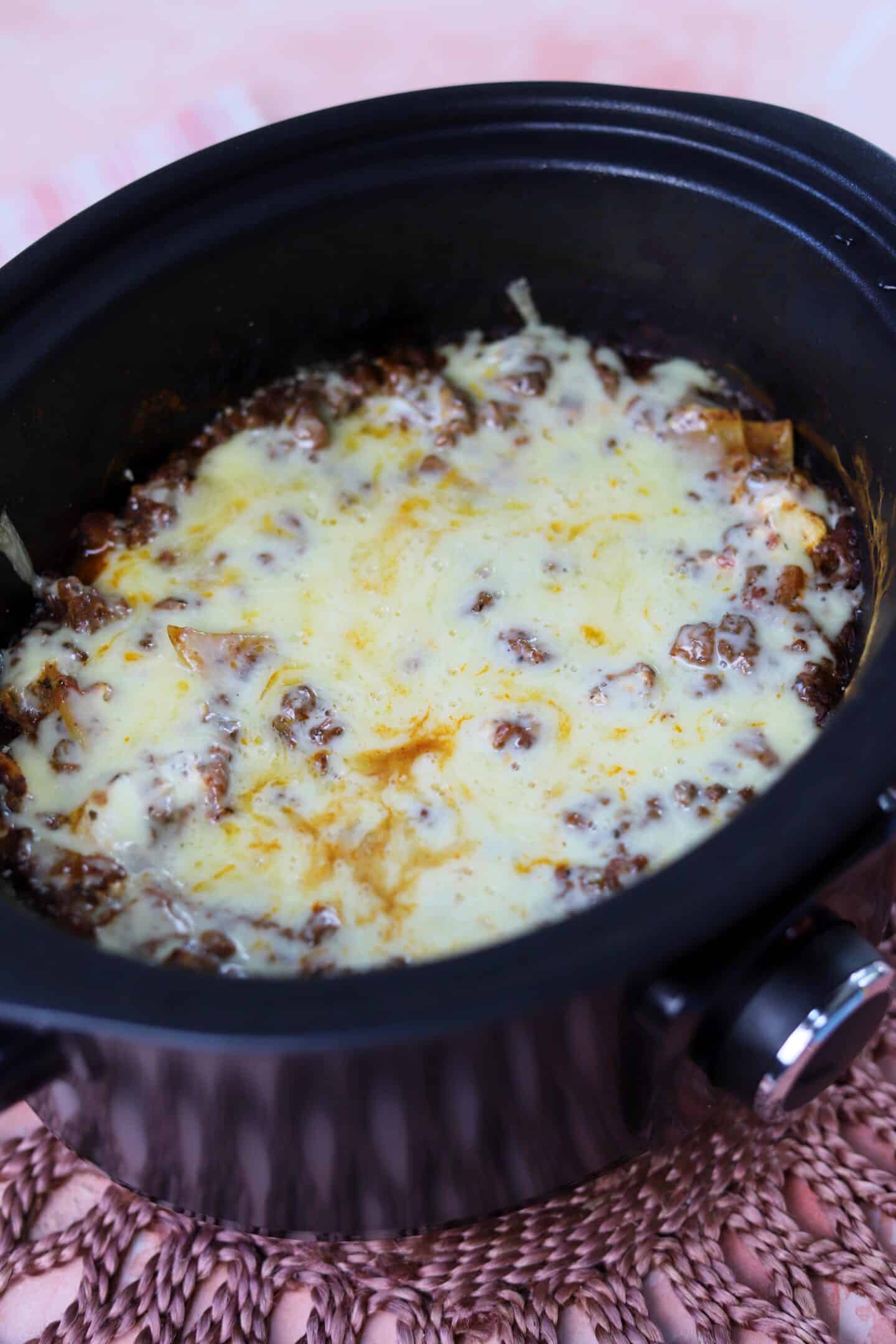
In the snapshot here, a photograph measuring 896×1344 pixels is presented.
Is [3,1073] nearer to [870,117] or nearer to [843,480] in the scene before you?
[843,480]

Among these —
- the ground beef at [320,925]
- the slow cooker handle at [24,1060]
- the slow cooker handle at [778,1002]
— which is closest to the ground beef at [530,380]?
the ground beef at [320,925]

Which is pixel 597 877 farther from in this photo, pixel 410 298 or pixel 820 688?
pixel 410 298

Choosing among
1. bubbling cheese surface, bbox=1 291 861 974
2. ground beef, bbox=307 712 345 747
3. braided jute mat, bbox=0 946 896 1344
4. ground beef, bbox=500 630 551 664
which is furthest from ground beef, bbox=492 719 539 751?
braided jute mat, bbox=0 946 896 1344

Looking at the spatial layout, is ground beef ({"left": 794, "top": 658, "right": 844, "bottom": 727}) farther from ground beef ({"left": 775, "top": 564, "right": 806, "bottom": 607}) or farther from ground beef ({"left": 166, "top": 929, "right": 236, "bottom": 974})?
ground beef ({"left": 166, "top": 929, "right": 236, "bottom": 974})

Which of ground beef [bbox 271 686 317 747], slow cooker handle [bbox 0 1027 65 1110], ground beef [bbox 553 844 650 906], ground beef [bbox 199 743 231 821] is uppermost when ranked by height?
ground beef [bbox 553 844 650 906]

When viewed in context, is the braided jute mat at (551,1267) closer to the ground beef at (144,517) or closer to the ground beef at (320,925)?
the ground beef at (320,925)

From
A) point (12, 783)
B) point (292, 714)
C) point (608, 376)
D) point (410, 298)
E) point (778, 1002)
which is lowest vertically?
point (12, 783)

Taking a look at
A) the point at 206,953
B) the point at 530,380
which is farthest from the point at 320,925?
the point at 530,380

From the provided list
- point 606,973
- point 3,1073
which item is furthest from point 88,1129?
point 606,973
